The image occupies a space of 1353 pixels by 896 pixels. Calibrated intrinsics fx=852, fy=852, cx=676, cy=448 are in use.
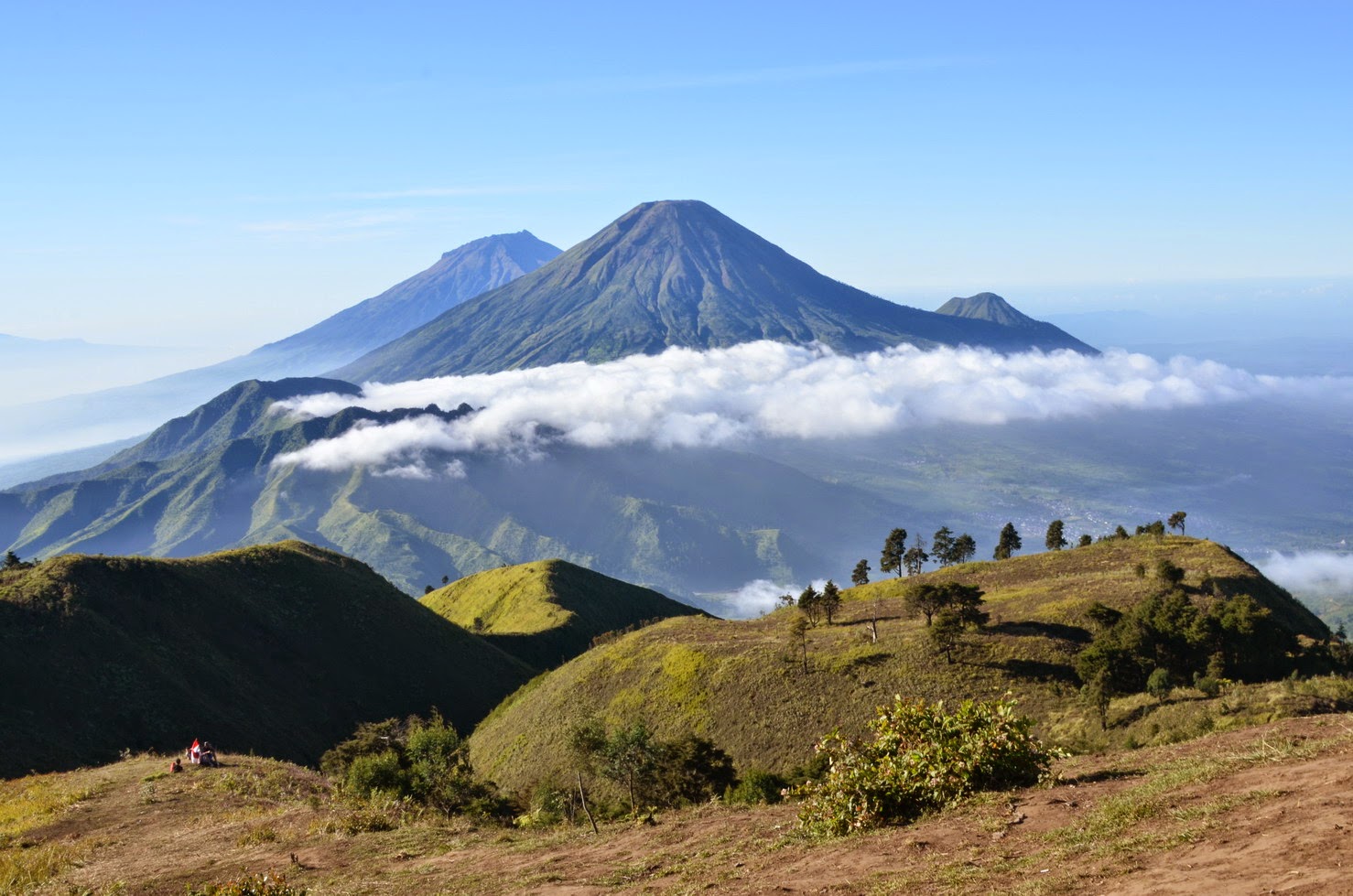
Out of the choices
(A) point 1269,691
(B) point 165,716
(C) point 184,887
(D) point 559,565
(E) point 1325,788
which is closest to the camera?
(E) point 1325,788

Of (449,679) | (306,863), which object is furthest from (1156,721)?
(449,679)

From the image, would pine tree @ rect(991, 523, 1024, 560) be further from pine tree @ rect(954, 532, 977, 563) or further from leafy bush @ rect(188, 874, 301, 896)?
leafy bush @ rect(188, 874, 301, 896)

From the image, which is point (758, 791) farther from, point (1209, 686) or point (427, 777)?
point (1209, 686)

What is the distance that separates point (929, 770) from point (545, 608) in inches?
4658

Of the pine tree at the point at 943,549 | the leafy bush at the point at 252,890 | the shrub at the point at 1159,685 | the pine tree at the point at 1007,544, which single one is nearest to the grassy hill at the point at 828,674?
the shrub at the point at 1159,685

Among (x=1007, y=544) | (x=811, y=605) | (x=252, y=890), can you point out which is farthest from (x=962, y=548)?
(x=252, y=890)

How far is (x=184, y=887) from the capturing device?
19094mm

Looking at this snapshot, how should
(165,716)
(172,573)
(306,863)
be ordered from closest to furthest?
1. (306,863)
2. (165,716)
3. (172,573)

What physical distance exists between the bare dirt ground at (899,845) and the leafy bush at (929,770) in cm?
55

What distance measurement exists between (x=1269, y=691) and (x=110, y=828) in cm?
4722

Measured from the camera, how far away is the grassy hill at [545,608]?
118 m

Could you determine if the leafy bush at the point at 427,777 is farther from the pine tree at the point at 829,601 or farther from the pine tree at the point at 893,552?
the pine tree at the point at 893,552

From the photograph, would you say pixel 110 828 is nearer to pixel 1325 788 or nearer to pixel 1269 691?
pixel 1325 788

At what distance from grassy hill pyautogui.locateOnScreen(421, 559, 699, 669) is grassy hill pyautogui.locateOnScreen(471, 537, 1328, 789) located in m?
36.6
